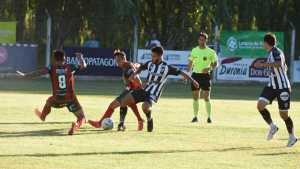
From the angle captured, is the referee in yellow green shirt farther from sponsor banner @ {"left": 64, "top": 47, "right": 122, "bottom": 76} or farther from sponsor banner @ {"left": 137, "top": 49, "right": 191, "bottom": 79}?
sponsor banner @ {"left": 137, "top": 49, "right": 191, "bottom": 79}

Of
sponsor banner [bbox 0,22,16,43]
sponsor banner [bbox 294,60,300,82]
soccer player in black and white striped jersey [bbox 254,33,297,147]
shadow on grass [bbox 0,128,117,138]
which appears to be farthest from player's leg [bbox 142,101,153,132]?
sponsor banner [bbox 294,60,300,82]

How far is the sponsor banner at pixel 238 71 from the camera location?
3659 centimetres

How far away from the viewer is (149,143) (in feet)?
43.2

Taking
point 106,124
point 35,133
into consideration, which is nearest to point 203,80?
point 106,124

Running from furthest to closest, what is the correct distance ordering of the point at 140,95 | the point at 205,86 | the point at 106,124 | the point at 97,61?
the point at 97,61
the point at 205,86
the point at 140,95
the point at 106,124

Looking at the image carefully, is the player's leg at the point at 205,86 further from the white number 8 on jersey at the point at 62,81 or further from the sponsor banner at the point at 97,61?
the sponsor banner at the point at 97,61

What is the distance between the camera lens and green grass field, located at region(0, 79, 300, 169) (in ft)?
35.8

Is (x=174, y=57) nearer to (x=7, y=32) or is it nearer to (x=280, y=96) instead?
(x=7, y=32)

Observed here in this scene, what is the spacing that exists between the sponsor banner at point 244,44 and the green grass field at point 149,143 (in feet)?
52.6

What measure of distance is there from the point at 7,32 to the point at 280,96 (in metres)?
25.6

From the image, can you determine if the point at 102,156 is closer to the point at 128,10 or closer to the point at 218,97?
the point at 218,97

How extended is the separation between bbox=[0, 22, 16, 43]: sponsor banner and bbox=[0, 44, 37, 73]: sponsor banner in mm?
1046

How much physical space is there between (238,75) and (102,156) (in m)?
25.7

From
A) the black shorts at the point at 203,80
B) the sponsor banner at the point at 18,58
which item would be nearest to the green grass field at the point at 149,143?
the black shorts at the point at 203,80
